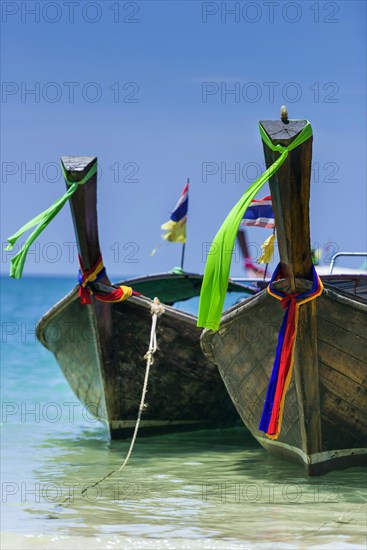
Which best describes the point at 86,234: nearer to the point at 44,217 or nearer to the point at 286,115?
the point at 44,217

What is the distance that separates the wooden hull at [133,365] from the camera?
37.4 feet

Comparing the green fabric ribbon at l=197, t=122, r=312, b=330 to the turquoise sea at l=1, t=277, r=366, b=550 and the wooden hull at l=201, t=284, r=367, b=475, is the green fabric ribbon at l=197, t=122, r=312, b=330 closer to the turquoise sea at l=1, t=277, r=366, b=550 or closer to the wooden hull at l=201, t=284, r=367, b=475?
the wooden hull at l=201, t=284, r=367, b=475

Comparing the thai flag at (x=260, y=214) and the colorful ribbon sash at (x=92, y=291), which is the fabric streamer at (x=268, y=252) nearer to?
the thai flag at (x=260, y=214)

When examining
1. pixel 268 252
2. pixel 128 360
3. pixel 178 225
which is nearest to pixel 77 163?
pixel 128 360

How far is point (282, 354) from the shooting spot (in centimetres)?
852

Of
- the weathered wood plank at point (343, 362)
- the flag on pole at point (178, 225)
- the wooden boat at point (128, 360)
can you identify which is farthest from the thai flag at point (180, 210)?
the weathered wood plank at point (343, 362)

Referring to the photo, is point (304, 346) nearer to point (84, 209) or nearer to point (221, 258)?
point (221, 258)

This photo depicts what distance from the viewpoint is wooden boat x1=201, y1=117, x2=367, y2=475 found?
806cm

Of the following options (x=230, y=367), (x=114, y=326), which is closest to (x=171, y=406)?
(x=114, y=326)

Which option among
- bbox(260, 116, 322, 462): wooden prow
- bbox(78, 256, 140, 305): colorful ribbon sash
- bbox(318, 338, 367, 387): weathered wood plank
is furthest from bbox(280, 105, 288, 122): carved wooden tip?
bbox(78, 256, 140, 305): colorful ribbon sash

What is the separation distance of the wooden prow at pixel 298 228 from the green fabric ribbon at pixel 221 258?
5 centimetres

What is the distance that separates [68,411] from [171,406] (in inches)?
186

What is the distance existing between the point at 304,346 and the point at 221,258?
137 centimetres

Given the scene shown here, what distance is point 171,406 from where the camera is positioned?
1218 cm
